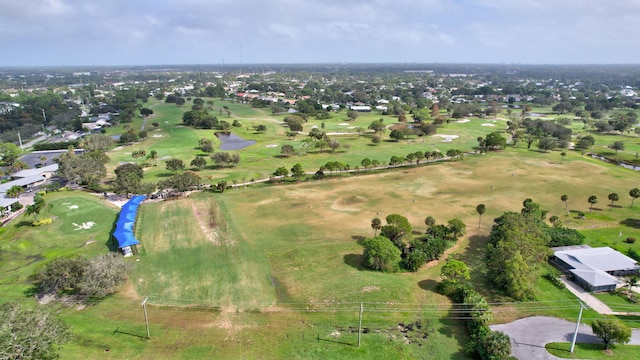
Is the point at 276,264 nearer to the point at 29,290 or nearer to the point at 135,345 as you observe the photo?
the point at 135,345

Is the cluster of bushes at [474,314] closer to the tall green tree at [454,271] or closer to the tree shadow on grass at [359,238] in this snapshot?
the tall green tree at [454,271]

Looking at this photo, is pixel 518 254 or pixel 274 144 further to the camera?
pixel 274 144

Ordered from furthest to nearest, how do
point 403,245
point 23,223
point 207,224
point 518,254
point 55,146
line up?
point 55,146 → point 207,224 → point 23,223 → point 403,245 → point 518,254

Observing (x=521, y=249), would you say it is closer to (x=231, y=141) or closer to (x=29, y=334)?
(x=29, y=334)

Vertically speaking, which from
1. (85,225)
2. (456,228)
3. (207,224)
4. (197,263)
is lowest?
(197,263)

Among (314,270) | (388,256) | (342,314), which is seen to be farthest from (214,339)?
(388,256)

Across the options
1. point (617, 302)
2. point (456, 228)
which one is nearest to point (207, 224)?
point (456, 228)

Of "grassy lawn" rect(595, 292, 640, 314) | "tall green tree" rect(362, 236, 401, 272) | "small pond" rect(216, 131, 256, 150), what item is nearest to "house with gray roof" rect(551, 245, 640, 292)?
"grassy lawn" rect(595, 292, 640, 314)
